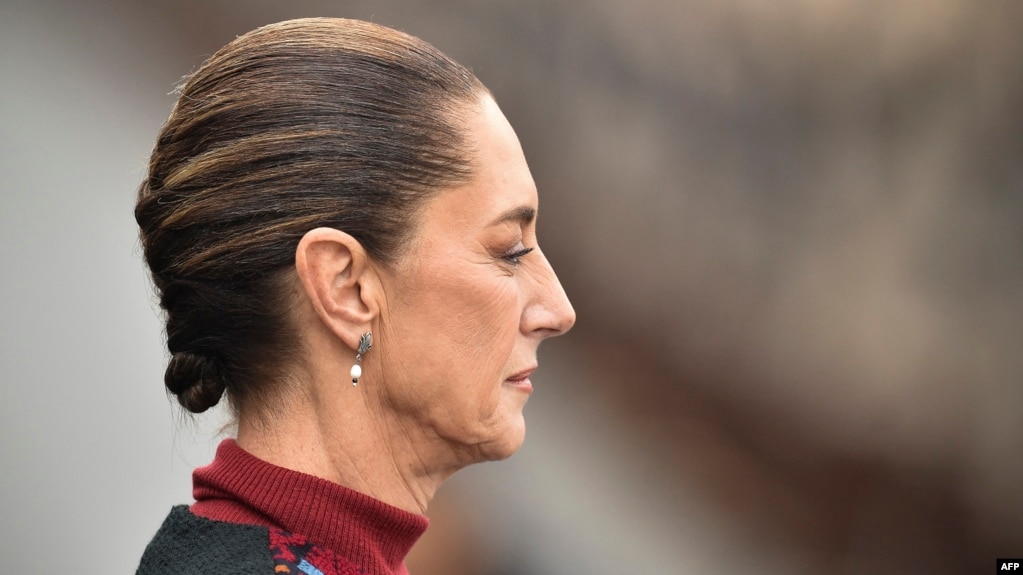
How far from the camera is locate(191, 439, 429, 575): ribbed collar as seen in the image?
1038 millimetres

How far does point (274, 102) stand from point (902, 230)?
1803 millimetres

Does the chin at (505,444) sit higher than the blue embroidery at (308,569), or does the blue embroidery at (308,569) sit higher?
the chin at (505,444)

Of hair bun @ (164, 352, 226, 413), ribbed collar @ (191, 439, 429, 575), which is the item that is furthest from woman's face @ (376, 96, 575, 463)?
hair bun @ (164, 352, 226, 413)

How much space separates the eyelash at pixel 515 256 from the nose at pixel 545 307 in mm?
36

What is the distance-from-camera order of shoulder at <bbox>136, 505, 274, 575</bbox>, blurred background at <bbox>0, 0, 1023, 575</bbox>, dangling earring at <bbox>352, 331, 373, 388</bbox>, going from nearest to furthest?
1. shoulder at <bbox>136, 505, 274, 575</bbox>
2. dangling earring at <bbox>352, 331, 373, 388</bbox>
3. blurred background at <bbox>0, 0, 1023, 575</bbox>

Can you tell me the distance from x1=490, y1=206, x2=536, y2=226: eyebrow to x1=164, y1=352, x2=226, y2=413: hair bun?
396mm

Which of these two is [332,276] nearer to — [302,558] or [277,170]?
[277,170]

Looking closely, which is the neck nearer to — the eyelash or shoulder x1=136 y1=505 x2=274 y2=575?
shoulder x1=136 y1=505 x2=274 y2=575

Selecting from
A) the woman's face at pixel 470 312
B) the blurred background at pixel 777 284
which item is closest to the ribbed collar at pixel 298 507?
the woman's face at pixel 470 312

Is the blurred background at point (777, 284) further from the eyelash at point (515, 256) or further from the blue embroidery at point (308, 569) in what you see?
the blue embroidery at point (308, 569)

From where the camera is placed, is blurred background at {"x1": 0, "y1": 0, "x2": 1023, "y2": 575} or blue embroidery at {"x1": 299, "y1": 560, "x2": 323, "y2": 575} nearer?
blue embroidery at {"x1": 299, "y1": 560, "x2": 323, "y2": 575}

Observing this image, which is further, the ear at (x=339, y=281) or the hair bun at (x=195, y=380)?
the hair bun at (x=195, y=380)

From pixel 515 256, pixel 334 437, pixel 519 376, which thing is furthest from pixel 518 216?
pixel 334 437

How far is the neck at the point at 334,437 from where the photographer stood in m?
1.09
